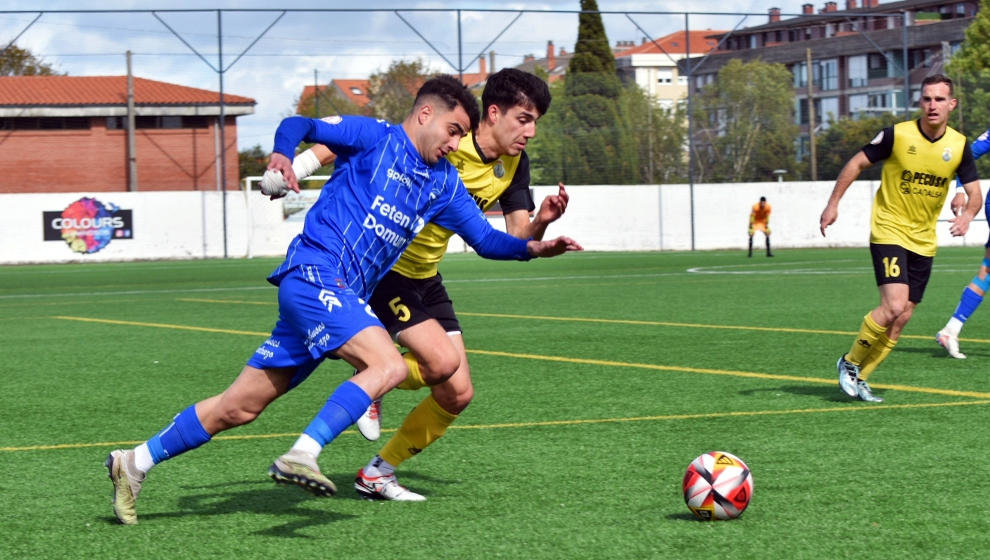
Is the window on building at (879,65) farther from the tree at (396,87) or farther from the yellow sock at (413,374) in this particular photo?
the yellow sock at (413,374)

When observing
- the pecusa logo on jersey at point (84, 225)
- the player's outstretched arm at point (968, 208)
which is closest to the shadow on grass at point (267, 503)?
the player's outstretched arm at point (968, 208)

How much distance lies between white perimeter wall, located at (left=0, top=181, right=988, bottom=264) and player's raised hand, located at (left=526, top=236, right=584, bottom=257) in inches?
1269

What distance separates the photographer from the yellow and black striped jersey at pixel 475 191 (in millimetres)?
6605

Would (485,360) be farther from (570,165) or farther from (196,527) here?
(570,165)

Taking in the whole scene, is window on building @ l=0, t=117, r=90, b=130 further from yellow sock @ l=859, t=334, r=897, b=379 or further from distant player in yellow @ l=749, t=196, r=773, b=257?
yellow sock @ l=859, t=334, r=897, b=379

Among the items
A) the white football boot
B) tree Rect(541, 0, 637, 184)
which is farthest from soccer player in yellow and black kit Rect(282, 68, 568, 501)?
tree Rect(541, 0, 637, 184)

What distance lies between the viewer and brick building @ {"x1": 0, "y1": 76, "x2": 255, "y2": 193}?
173ft

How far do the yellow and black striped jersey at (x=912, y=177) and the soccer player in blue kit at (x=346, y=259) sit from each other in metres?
4.32

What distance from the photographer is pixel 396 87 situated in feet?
167

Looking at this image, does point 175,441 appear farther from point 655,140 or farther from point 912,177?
point 655,140

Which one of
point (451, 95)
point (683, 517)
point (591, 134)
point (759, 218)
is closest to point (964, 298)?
point (683, 517)

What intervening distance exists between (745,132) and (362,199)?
1428 inches

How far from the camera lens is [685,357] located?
1159 centimetres

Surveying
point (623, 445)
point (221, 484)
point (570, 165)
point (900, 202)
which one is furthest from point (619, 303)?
point (570, 165)
